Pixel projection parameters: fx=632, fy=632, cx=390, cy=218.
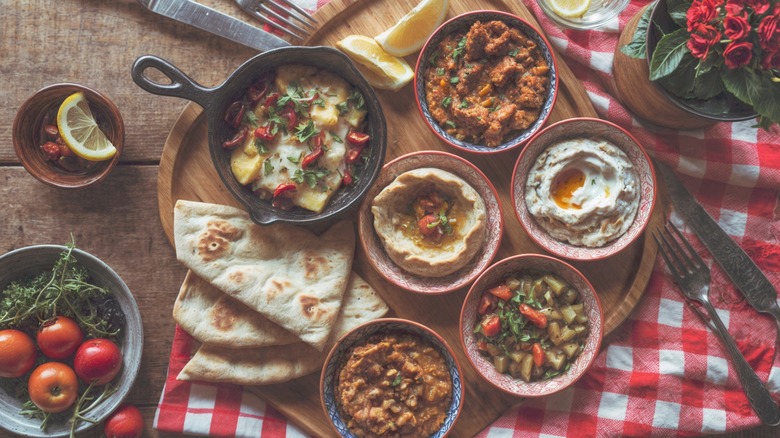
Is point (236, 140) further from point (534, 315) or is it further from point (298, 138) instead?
point (534, 315)

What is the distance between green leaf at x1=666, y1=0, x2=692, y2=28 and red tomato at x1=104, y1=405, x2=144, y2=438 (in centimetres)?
475

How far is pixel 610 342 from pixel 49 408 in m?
4.21

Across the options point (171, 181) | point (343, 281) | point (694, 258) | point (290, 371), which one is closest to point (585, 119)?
point (694, 258)

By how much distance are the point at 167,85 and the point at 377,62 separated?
149 centimetres

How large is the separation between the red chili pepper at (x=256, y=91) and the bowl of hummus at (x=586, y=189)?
1.94 m

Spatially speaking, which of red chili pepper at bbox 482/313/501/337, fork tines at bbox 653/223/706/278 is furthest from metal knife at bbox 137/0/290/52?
fork tines at bbox 653/223/706/278

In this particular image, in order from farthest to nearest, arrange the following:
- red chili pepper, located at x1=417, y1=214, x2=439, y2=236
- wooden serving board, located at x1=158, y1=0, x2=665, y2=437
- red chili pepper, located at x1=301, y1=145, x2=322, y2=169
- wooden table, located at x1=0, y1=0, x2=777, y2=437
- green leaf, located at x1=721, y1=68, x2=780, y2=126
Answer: wooden table, located at x1=0, y1=0, x2=777, y2=437 → wooden serving board, located at x1=158, y1=0, x2=665, y2=437 → red chili pepper, located at x1=417, y1=214, x2=439, y2=236 → red chili pepper, located at x1=301, y1=145, x2=322, y2=169 → green leaf, located at x1=721, y1=68, x2=780, y2=126

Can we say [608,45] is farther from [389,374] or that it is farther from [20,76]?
[20,76]

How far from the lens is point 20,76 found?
494 centimetres

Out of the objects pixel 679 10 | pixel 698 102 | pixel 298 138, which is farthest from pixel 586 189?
pixel 298 138

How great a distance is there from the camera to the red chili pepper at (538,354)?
4.58 metres

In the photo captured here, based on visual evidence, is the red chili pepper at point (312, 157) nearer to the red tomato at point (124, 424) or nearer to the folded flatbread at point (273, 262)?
the folded flatbread at point (273, 262)

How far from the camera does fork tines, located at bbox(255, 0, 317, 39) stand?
4.76 meters

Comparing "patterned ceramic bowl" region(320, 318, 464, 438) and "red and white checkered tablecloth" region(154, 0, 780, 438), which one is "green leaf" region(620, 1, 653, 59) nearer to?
"red and white checkered tablecloth" region(154, 0, 780, 438)
